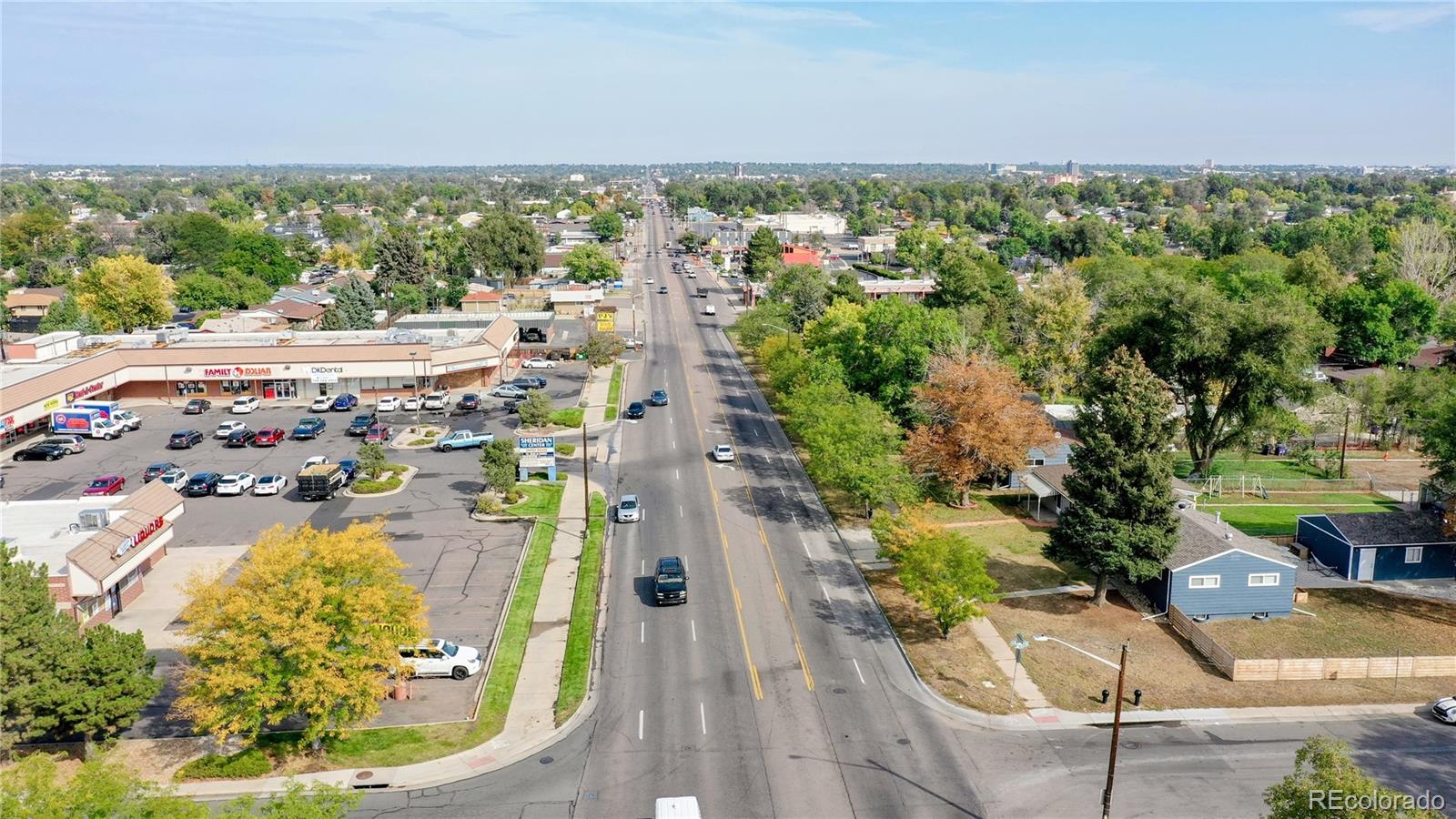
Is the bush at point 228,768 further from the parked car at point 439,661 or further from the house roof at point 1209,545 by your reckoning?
the house roof at point 1209,545

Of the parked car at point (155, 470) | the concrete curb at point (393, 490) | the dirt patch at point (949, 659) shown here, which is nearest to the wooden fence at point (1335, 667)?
the dirt patch at point (949, 659)

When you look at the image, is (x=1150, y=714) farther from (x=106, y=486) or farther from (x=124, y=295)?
(x=124, y=295)

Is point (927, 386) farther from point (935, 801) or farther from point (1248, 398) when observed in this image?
point (935, 801)

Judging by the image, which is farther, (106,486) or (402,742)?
(106,486)

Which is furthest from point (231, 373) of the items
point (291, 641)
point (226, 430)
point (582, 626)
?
point (291, 641)

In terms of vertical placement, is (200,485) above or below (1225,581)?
above

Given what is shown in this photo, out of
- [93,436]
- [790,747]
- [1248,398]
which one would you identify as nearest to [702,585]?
[790,747]
